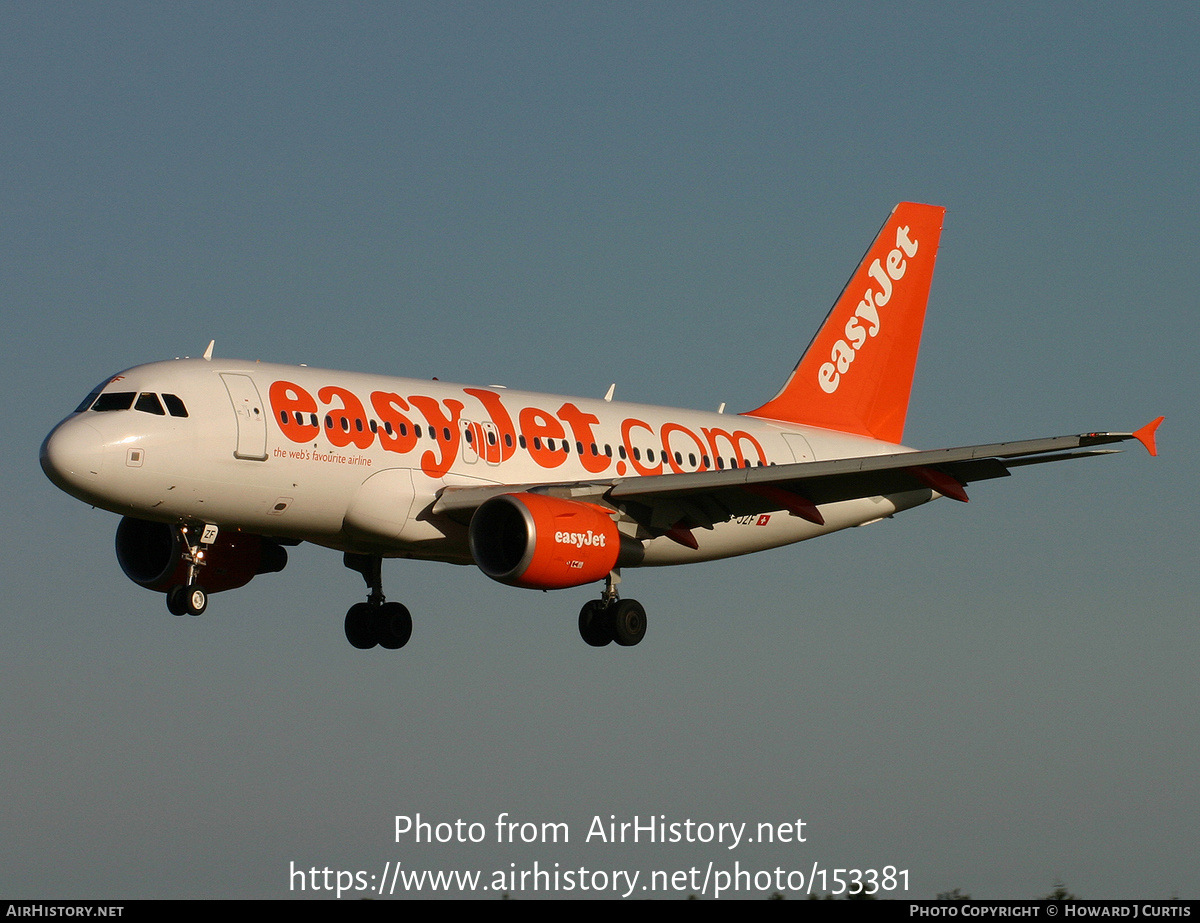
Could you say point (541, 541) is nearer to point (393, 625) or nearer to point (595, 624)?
point (595, 624)

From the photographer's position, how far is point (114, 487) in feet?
101

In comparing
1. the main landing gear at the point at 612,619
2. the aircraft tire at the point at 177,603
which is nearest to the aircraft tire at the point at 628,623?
the main landing gear at the point at 612,619

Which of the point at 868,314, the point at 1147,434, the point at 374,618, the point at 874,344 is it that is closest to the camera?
the point at 1147,434

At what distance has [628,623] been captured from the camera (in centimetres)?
3634

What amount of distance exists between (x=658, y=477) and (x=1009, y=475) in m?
6.73

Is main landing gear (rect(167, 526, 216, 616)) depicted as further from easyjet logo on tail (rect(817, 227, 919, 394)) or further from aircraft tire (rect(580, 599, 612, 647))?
easyjet logo on tail (rect(817, 227, 919, 394))

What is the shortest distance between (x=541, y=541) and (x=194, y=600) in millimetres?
6385

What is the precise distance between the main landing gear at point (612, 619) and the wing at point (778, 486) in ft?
4.95

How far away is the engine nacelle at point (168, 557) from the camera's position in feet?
119

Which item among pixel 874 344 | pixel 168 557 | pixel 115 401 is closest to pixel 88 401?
pixel 115 401

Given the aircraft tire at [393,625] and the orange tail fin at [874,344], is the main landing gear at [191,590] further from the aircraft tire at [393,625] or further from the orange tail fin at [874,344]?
the orange tail fin at [874,344]
